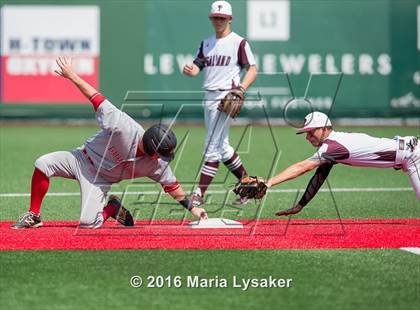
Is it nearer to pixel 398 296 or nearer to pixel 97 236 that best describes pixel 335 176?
pixel 97 236

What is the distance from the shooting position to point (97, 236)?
7.72m

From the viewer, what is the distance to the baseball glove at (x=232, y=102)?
1023 centimetres

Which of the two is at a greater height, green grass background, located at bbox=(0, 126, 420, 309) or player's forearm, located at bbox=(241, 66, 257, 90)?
player's forearm, located at bbox=(241, 66, 257, 90)

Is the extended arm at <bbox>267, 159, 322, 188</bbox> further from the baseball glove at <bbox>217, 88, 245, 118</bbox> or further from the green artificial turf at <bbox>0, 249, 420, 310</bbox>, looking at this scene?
the baseball glove at <bbox>217, 88, 245, 118</bbox>

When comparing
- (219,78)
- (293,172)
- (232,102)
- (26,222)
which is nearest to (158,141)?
(293,172)

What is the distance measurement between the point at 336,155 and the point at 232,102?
7.77 feet

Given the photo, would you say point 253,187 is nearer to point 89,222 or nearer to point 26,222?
point 89,222

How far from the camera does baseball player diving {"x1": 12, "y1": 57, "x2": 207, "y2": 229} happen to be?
7906mm

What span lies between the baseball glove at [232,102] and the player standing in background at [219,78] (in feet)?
0.19

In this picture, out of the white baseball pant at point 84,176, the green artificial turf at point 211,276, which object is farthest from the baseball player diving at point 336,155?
the white baseball pant at point 84,176

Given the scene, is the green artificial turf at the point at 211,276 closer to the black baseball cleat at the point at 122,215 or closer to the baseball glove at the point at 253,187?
the baseball glove at the point at 253,187

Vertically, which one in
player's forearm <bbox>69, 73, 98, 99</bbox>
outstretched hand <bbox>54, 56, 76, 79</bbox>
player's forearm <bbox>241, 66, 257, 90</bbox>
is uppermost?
outstretched hand <bbox>54, 56, 76, 79</bbox>

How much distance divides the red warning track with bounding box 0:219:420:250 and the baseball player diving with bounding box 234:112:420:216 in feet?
1.26

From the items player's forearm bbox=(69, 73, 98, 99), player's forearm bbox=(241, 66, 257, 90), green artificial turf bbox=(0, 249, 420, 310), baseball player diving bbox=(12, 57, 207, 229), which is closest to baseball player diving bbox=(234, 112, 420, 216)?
baseball player diving bbox=(12, 57, 207, 229)
